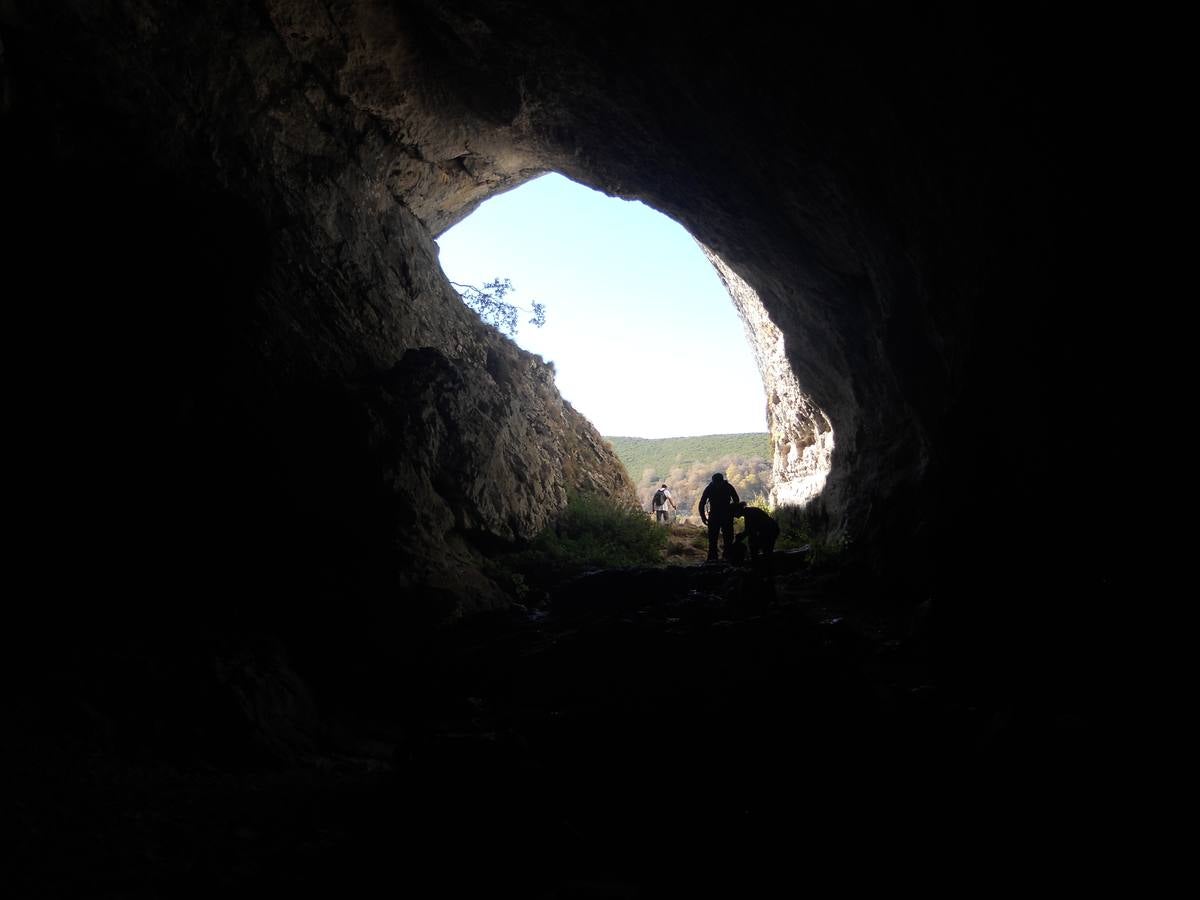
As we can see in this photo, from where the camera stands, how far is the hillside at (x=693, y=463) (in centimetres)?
5441

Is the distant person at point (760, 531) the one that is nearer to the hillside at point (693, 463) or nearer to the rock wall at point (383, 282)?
the rock wall at point (383, 282)

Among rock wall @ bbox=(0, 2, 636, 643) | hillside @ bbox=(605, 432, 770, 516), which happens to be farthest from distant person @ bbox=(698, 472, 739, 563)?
hillside @ bbox=(605, 432, 770, 516)

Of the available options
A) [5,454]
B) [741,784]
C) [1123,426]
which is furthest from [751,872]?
[5,454]

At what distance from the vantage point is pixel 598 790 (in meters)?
5.29

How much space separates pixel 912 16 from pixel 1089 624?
5.34 metres

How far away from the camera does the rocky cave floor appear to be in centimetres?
410

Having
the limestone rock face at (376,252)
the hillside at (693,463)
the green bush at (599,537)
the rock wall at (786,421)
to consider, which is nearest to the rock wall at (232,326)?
the limestone rock face at (376,252)

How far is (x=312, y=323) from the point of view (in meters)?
11.0

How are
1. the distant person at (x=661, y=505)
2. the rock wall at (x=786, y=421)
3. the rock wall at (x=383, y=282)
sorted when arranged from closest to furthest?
the rock wall at (x=383, y=282)
the rock wall at (x=786, y=421)
the distant person at (x=661, y=505)

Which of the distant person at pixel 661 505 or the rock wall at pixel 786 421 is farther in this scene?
the distant person at pixel 661 505

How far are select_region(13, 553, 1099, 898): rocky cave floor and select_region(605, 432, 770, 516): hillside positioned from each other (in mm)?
43141

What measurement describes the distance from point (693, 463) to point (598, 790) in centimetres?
5726

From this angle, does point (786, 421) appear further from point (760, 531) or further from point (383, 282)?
point (383, 282)

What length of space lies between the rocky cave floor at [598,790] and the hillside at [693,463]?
142 ft
